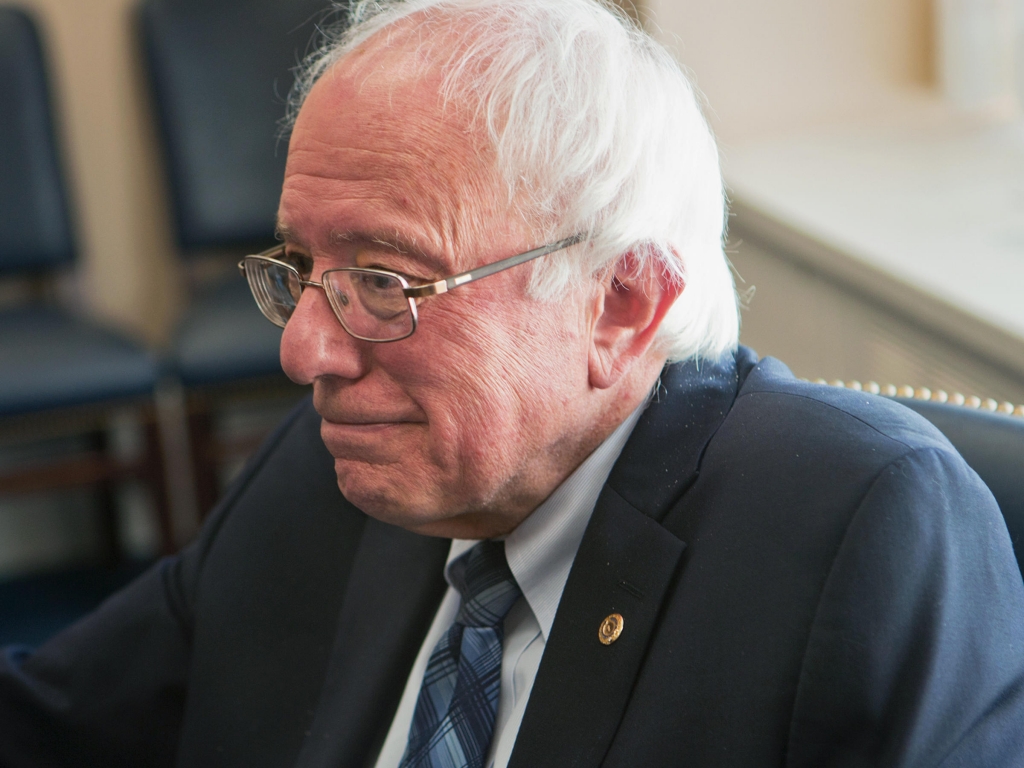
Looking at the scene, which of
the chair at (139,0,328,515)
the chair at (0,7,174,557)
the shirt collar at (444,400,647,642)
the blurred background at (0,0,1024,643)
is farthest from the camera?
the chair at (139,0,328,515)

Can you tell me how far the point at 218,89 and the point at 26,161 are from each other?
508mm

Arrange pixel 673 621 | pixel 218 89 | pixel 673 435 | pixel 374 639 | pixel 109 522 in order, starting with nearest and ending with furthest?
1. pixel 673 621
2. pixel 673 435
3. pixel 374 639
4. pixel 218 89
5. pixel 109 522

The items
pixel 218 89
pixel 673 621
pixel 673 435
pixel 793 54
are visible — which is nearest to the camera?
pixel 673 621

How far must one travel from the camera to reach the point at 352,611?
1.16 metres

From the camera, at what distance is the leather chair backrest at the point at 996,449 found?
3.19ft

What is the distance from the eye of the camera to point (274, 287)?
42.0 inches

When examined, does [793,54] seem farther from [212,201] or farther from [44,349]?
[44,349]

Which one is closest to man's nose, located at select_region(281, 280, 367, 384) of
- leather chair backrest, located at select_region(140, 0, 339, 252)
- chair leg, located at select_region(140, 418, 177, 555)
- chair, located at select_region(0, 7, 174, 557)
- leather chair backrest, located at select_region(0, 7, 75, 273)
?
chair, located at select_region(0, 7, 174, 557)

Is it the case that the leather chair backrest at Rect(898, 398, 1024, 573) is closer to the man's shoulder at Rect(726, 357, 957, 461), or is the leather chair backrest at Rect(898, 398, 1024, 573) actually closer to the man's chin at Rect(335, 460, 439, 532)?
the man's shoulder at Rect(726, 357, 957, 461)

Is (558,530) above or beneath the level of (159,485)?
above

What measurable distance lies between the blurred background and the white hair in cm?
101

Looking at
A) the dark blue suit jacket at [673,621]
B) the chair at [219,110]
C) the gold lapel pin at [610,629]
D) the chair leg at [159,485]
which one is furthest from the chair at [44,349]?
the gold lapel pin at [610,629]

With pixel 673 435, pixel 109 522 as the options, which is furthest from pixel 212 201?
pixel 673 435

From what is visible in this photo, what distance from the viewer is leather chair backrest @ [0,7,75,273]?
106 inches
